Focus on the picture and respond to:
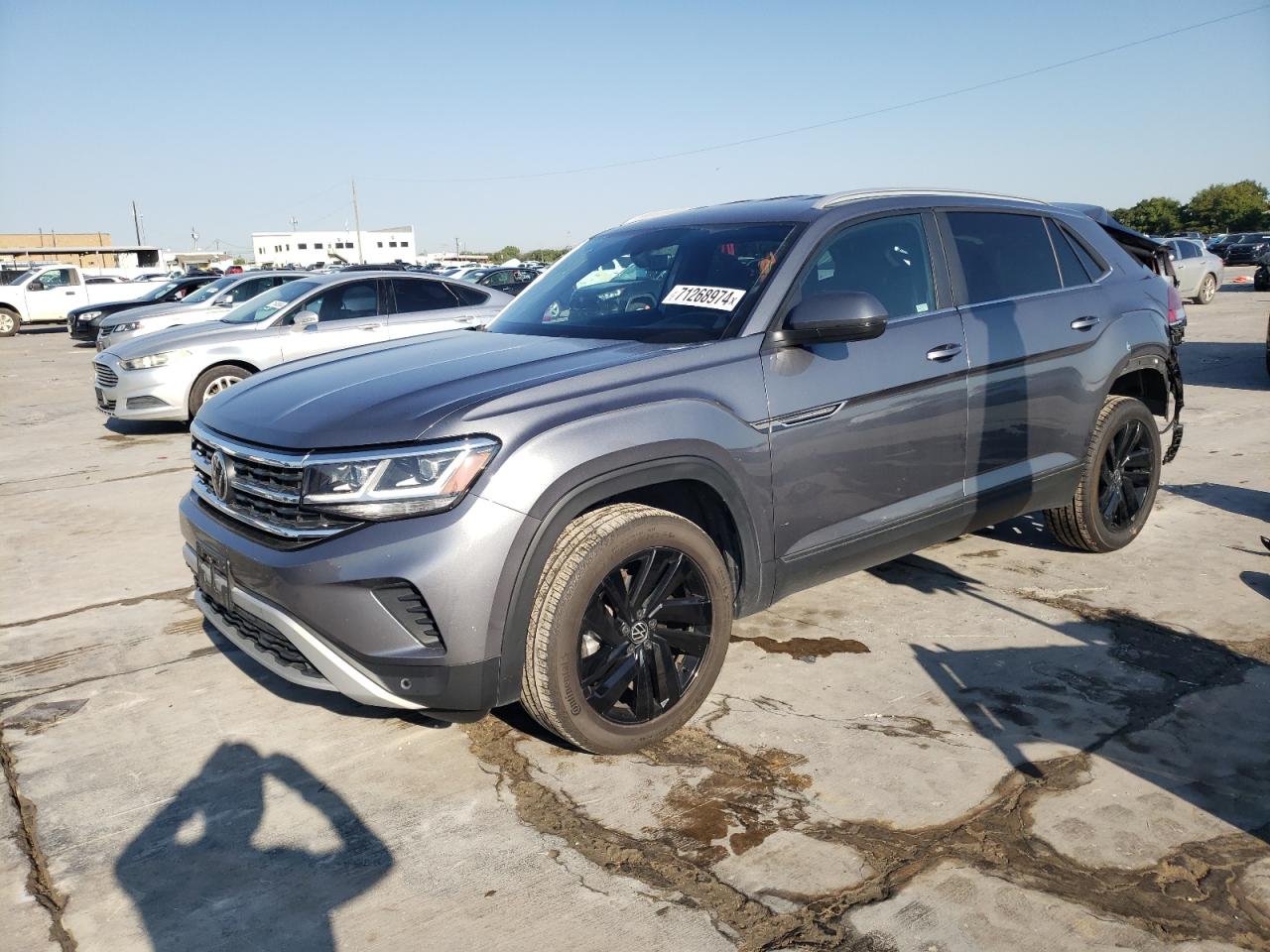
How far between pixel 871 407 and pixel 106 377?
893 cm

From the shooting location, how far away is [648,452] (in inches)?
131

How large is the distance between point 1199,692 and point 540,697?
2.45 meters

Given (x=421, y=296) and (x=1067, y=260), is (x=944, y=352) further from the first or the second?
(x=421, y=296)

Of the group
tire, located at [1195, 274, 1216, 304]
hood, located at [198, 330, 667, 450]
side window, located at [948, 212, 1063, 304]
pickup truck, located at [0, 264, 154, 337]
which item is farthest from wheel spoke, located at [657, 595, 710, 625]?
pickup truck, located at [0, 264, 154, 337]

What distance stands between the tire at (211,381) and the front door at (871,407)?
7660mm

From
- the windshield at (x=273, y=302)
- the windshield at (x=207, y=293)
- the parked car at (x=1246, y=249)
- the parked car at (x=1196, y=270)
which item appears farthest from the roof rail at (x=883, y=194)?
the parked car at (x=1246, y=249)

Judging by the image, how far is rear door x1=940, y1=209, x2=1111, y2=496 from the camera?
4488 mm

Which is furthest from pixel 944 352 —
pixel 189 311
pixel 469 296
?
pixel 189 311

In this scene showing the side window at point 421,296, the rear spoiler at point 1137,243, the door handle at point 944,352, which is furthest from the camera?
the side window at point 421,296

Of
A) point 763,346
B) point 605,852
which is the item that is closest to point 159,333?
point 763,346

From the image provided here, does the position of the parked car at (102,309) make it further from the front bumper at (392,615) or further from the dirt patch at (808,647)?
the front bumper at (392,615)

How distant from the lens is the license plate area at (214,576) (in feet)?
11.3

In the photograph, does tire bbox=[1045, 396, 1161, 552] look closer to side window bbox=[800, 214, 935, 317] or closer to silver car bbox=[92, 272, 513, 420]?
side window bbox=[800, 214, 935, 317]

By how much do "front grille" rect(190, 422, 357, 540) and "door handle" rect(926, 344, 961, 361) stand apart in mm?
2434
